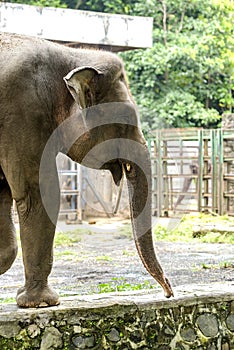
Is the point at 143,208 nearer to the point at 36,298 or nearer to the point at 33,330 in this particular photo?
the point at 36,298

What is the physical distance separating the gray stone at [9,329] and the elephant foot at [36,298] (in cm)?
17

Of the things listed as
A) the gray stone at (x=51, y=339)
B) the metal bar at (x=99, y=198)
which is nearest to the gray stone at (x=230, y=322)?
the gray stone at (x=51, y=339)

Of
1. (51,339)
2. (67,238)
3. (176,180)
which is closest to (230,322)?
(51,339)

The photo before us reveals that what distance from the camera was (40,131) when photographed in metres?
3.90

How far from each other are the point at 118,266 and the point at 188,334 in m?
Result: 3.59

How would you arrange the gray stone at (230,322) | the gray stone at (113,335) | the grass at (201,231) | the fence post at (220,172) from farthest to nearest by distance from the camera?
the fence post at (220,172)
the grass at (201,231)
the gray stone at (230,322)
the gray stone at (113,335)

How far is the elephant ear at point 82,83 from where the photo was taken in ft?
12.7

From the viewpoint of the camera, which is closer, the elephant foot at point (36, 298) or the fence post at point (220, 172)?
the elephant foot at point (36, 298)

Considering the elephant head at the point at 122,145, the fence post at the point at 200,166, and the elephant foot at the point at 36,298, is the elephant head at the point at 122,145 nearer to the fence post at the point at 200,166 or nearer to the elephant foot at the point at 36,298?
the elephant foot at the point at 36,298

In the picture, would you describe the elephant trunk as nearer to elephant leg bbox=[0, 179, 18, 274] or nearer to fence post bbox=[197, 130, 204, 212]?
elephant leg bbox=[0, 179, 18, 274]

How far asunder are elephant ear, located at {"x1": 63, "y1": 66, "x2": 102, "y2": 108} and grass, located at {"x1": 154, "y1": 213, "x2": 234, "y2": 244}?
6268mm

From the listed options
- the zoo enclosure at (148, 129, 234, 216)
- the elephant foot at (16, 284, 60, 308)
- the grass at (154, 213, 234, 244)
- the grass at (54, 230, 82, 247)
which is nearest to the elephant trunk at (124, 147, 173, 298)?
the elephant foot at (16, 284, 60, 308)

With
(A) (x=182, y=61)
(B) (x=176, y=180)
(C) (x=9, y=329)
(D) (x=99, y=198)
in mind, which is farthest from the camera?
(A) (x=182, y=61)

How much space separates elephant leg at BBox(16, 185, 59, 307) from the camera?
398 centimetres
